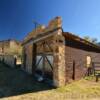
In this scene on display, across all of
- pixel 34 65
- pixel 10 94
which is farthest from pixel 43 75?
pixel 10 94

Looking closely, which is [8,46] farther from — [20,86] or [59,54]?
[59,54]

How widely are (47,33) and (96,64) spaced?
7.46 metres

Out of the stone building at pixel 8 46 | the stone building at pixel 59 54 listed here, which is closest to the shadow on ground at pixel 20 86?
the stone building at pixel 59 54

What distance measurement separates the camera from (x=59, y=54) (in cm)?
1284

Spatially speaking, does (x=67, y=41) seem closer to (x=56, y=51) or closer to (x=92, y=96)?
(x=56, y=51)

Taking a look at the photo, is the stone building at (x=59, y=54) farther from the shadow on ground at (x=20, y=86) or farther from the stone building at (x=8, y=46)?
A: the stone building at (x=8, y=46)

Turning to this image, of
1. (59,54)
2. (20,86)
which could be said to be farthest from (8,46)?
(59,54)

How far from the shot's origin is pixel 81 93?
1091cm

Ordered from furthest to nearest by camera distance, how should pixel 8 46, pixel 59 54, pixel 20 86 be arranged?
1. pixel 8 46
2. pixel 20 86
3. pixel 59 54

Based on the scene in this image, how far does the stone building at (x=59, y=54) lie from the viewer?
1294 centimetres

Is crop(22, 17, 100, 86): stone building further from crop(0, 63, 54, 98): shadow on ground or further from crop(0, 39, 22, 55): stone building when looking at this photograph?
crop(0, 39, 22, 55): stone building

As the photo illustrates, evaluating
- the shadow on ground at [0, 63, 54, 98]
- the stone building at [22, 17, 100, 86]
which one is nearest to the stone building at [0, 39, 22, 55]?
the stone building at [22, 17, 100, 86]

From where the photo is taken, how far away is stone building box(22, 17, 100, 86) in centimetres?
1294

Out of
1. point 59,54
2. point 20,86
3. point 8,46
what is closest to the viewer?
point 59,54
